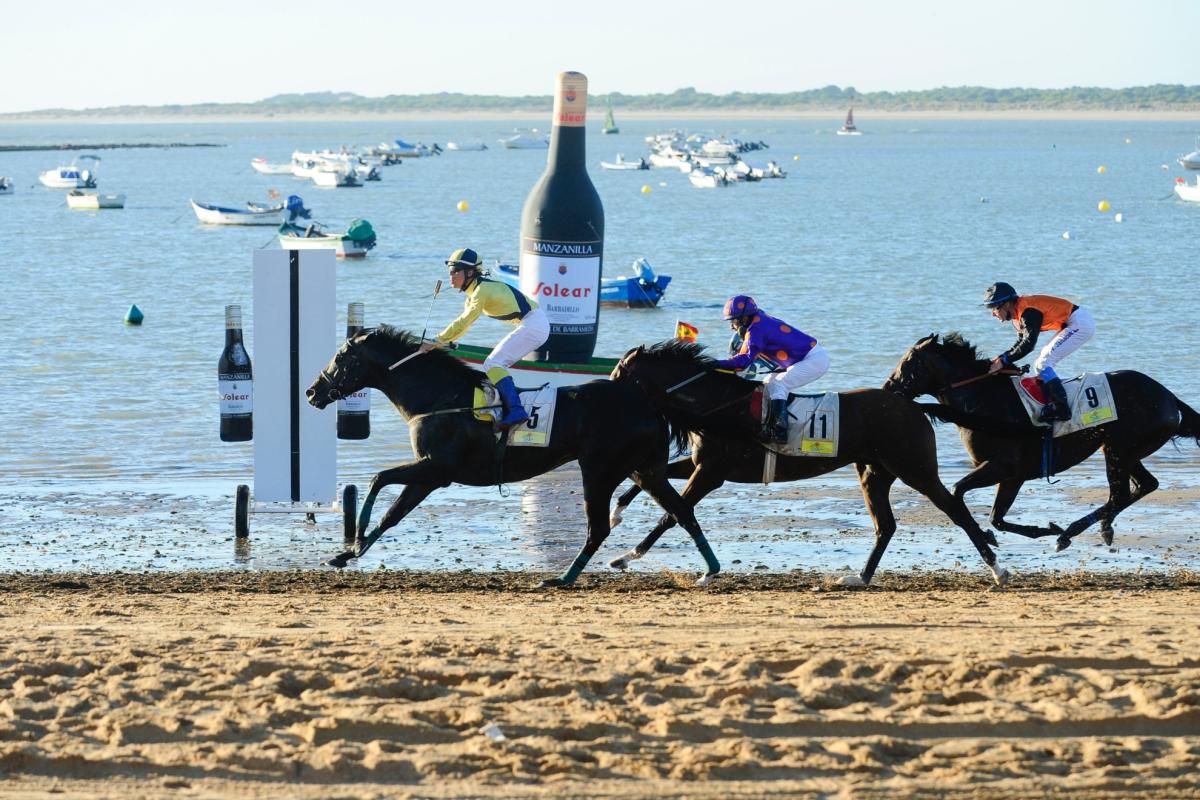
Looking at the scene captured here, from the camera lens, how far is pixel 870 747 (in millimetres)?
6723

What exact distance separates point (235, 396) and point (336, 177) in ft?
296

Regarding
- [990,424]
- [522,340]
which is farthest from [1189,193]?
[522,340]

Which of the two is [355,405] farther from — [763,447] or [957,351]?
[957,351]

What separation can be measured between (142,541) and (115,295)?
26.6 m

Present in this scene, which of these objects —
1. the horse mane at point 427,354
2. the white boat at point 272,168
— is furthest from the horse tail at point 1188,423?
the white boat at point 272,168

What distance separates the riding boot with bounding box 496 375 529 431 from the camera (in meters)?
11.2

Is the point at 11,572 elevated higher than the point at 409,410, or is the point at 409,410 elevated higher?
the point at 409,410

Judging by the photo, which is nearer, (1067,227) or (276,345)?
(276,345)

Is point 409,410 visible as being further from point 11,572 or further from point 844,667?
point 844,667

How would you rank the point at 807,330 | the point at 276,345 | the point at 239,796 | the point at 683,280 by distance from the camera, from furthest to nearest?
the point at 683,280, the point at 807,330, the point at 276,345, the point at 239,796

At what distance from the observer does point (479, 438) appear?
37.2 feet

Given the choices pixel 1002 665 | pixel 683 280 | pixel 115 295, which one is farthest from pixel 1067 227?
pixel 1002 665

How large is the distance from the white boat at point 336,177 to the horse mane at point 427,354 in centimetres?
9126

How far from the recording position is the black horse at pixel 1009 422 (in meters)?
12.1
